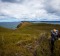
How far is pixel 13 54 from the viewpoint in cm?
2000

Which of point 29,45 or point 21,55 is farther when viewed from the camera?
point 29,45

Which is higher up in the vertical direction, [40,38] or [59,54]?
[40,38]

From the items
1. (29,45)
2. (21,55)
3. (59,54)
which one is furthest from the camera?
(29,45)

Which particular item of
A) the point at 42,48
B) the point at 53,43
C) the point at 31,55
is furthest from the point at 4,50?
the point at 53,43

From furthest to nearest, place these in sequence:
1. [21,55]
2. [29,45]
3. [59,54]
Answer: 1. [29,45]
2. [59,54]
3. [21,55]

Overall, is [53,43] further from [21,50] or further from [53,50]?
[21,50]

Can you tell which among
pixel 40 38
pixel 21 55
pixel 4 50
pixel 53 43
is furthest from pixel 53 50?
pixel 4 50

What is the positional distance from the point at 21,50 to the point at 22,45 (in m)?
2.22

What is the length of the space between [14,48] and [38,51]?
9.16 feet

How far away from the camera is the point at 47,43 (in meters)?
22.7

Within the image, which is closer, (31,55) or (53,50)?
(31,55)

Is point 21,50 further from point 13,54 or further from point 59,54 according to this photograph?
point 59,54

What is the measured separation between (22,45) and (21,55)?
320 centimetres

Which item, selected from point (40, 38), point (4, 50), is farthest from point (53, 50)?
point (4, 50)
